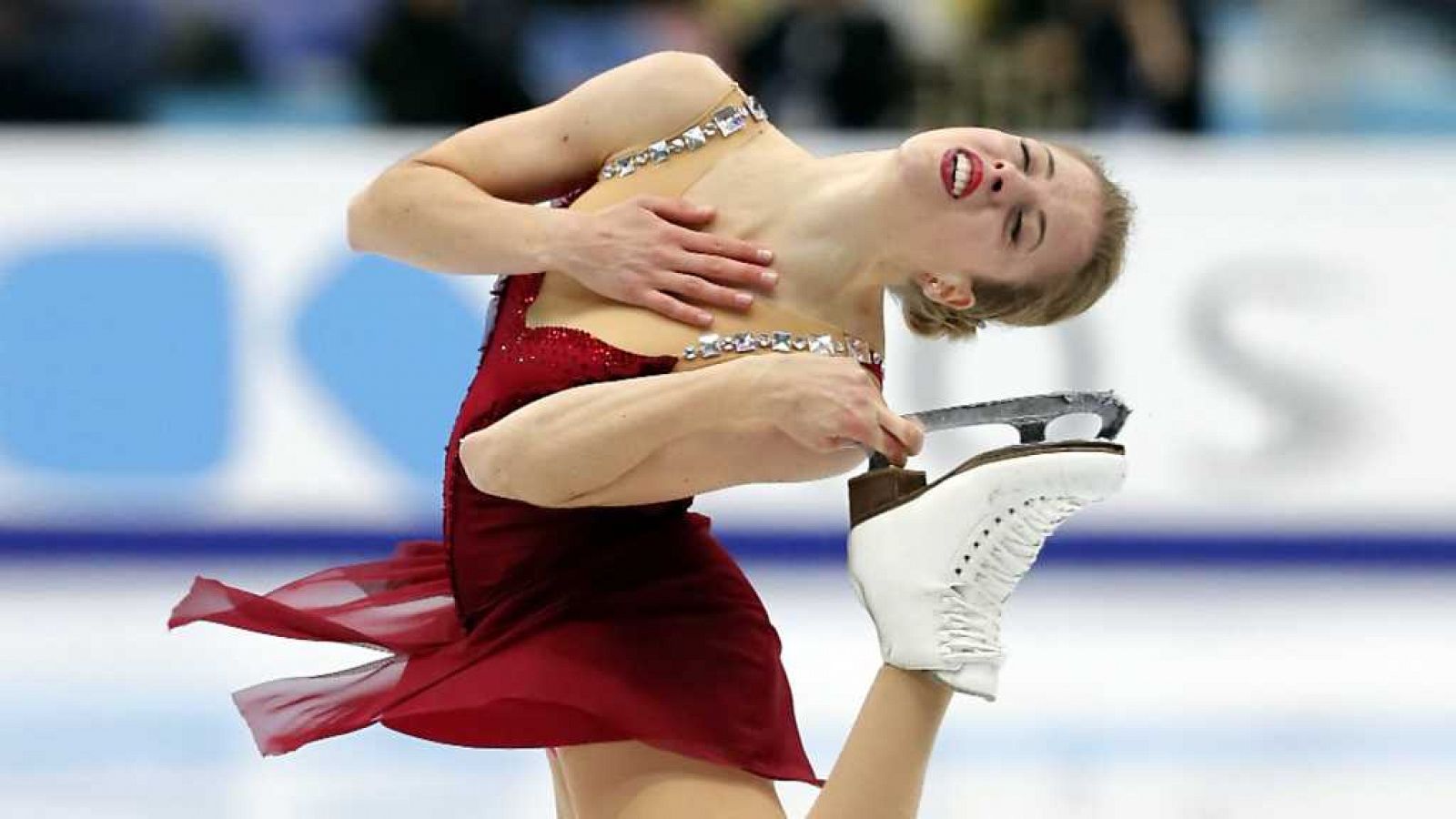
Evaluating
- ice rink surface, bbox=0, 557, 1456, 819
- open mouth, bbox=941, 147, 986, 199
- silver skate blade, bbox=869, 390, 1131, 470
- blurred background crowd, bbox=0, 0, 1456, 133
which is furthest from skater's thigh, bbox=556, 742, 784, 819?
blurred background crowd, bbox=0, 0, 1456, 133

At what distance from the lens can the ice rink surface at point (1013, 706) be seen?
340cm

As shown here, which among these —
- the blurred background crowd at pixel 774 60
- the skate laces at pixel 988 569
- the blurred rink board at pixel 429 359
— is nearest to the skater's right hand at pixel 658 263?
the skate laces at pixel 988 569

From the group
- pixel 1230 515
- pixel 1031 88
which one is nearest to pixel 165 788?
pixel 1230 515

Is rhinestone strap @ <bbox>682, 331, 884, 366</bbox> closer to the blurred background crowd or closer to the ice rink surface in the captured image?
the ice rink surface

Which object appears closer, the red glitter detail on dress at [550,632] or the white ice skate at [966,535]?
the white ice skate at [966,535]

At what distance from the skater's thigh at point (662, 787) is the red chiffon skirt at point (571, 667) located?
23mm

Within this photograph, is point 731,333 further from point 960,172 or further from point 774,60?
point 774,60

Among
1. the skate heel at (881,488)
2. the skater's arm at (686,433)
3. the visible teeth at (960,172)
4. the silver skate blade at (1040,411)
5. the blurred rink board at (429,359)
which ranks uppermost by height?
the blurred rink board at (429,359)

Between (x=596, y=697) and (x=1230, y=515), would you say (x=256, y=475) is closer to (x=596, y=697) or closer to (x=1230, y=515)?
(x=1230, y=515)

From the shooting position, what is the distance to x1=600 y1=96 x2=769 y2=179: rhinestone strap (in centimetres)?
249

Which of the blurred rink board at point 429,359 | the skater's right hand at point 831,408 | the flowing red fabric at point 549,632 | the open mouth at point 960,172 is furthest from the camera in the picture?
the blurred rink board at point 429,359

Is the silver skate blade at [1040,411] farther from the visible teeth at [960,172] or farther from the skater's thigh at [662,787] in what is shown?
the skater's thigh at [662,787]

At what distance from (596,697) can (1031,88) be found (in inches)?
153

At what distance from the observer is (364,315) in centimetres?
528
